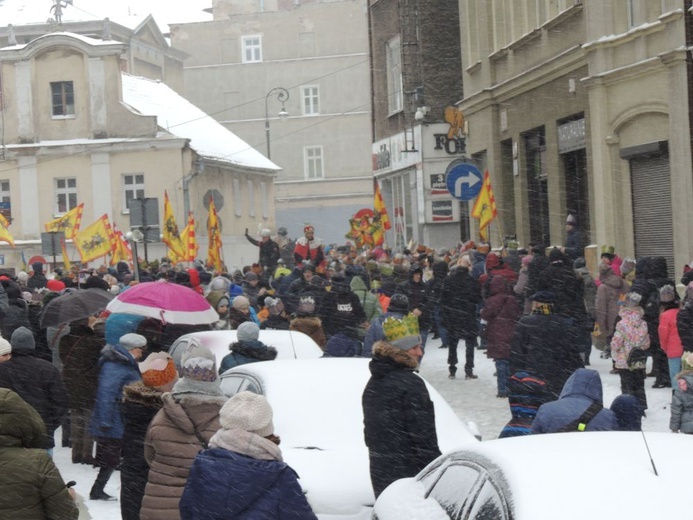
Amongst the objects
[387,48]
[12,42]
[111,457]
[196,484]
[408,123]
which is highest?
[12,42]

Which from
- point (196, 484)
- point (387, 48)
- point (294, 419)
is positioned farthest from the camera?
point (387, 48)

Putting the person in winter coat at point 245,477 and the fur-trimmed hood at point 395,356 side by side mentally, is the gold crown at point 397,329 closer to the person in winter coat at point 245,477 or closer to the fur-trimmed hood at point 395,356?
the fur-trimmed hood at point 395,356

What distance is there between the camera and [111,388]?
11453 millimetres

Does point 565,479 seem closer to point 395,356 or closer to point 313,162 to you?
point 395,356

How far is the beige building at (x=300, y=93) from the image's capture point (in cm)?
7444

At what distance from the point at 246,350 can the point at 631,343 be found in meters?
5.01

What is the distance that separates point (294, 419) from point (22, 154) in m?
44.0

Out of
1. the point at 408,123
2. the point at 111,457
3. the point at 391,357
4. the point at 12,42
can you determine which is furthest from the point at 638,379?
the point at 12,42

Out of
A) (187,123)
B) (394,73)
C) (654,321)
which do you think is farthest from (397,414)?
(187,123)

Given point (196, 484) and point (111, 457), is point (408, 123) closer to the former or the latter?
point (111, 457)

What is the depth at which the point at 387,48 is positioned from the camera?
40.5 m

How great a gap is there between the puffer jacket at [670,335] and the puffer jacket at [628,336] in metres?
0.44

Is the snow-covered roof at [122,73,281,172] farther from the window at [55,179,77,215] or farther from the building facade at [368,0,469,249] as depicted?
the building facade at [368,0,469,249]

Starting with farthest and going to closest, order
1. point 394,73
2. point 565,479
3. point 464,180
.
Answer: point 394,73
point 464,180
point 565,479
